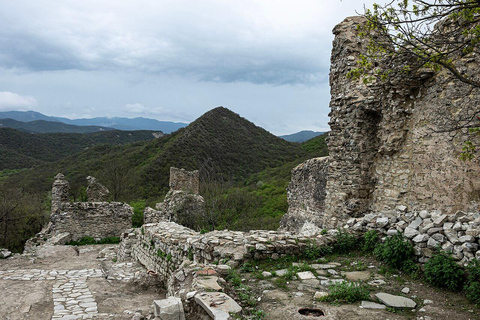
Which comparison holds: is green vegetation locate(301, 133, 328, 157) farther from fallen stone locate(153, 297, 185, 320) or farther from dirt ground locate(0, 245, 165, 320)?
fallen stone locate(153, 297, 185, 320)

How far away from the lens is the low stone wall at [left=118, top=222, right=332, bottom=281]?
546 cm

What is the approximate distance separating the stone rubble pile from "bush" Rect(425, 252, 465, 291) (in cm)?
11

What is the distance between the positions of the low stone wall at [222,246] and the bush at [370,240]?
617 millimetres

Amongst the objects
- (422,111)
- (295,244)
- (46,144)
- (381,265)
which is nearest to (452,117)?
(422,111)

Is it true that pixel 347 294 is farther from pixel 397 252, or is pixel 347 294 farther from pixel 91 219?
pixel 91 219

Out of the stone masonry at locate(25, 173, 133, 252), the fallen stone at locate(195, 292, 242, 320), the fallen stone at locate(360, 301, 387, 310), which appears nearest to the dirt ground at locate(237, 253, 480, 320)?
the fallen stone at locate(360, 301, 387, 310)

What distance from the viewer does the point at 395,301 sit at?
3.83m

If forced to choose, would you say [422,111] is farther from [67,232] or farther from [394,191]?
[67,232]

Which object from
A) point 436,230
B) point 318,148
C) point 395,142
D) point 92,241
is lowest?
point 92,241

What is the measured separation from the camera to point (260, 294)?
4121mm

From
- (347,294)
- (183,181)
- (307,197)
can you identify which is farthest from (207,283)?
(183,181)

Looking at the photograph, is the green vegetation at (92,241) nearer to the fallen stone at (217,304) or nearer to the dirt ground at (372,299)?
the dirt ground at (372,299)

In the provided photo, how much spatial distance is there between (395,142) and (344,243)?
2.47m

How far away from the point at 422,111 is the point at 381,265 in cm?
311
